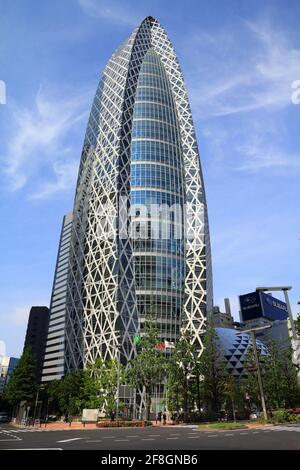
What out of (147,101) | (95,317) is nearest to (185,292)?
(95,317)

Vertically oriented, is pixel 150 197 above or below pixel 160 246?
above

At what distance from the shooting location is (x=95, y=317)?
94125 mm

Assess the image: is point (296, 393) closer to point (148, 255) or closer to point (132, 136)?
point (148, 255)

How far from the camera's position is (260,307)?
178 m

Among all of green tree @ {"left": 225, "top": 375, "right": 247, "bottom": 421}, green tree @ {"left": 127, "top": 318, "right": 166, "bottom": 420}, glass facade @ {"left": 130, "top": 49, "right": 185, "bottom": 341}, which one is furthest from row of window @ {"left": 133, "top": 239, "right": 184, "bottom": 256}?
green tree @ {"left": 225, "top": 375, "right": 247, "bottom": 421}

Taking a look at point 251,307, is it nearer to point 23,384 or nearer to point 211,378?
point 23,384

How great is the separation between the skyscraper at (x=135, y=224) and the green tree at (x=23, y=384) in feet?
46.6

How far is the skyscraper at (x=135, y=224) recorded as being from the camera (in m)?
92.6

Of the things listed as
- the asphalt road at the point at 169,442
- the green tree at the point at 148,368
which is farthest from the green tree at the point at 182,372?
the asphalt road at the point at 169,442

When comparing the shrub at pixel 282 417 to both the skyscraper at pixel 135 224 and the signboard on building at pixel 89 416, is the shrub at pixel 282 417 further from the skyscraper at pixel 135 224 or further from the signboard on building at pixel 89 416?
the skyscraper at pixel 135 224

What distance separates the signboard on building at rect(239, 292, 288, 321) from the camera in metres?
179

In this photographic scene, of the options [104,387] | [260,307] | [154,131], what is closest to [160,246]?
[154,131]

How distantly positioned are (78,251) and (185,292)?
37.5 m

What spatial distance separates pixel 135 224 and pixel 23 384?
49.3 m
